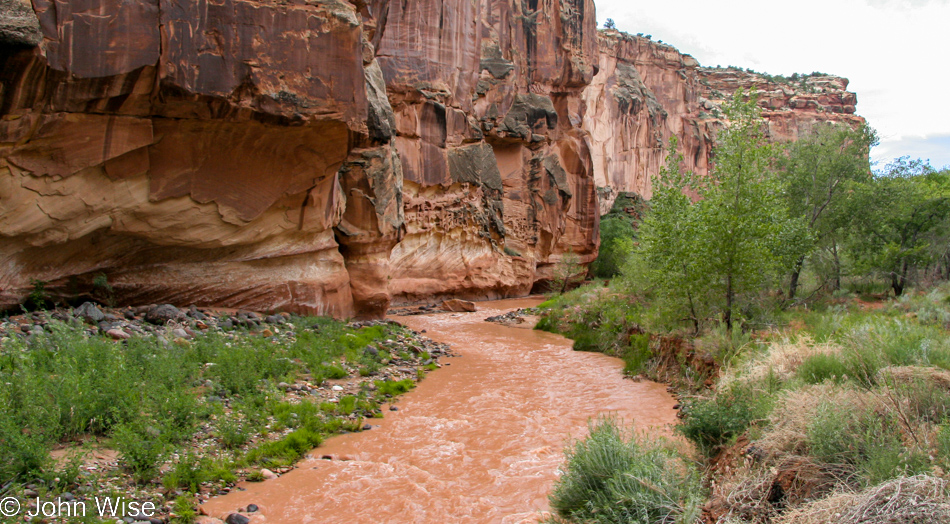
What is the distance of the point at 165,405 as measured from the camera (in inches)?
250

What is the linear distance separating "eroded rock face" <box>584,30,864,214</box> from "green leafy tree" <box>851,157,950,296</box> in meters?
27.8

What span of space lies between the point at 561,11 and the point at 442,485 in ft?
117

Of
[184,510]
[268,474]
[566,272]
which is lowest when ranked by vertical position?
[566,272]

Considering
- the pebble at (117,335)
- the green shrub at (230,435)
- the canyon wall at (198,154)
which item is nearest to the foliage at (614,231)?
the canyon wall at (198,154)

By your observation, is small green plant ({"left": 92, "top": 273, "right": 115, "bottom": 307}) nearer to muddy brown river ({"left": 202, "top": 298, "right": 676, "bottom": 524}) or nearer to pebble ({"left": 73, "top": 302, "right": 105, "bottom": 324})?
pebble ({"left": 73, "top": 302, "right": 105, "bottom": 324})

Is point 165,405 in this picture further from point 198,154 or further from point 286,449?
point 198,154

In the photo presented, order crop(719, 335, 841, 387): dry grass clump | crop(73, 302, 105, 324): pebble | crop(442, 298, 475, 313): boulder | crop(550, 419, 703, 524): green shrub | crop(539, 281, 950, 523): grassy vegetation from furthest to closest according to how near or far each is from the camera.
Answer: crop(442, 298, 475, 313): boulder, crop(73, 302, 105, 324): pebble, crop(719, 335, 841, 387): dry grass clump, crop(550, 419, 703, 524): green shrub, crop(539, 281, 950, 523): grassy vegetation

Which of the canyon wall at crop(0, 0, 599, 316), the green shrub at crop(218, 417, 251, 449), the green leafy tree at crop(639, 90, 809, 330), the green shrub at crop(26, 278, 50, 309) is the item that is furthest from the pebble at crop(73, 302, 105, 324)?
the green leafy tree at crop(639, 90, 809, 330)

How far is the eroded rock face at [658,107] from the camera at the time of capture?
165 ft

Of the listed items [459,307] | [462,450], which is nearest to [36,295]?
[462,450]

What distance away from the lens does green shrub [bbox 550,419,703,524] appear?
4.57 meters

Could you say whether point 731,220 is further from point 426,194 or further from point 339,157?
point 426,194

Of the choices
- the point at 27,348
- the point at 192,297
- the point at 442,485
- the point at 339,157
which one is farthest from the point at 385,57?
the point at 442,485

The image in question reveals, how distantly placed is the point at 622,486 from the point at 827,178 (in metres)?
18.2
